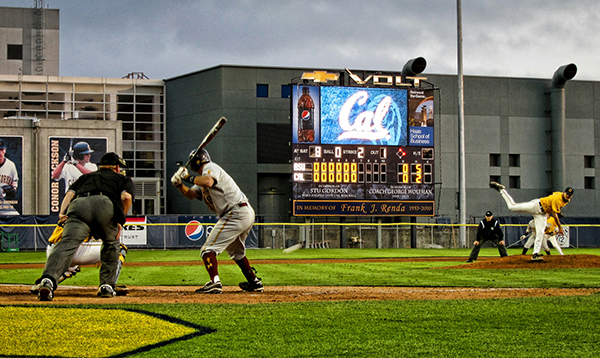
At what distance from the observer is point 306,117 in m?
31.5

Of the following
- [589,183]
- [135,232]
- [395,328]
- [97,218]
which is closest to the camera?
→ [395,328]

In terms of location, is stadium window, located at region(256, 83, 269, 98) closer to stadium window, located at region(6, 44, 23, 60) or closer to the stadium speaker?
the stadium speaker

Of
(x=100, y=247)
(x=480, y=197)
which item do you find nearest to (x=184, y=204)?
(x=480, y=197)

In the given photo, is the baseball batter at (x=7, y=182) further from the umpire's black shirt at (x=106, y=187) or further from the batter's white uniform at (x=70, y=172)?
the umpire's black shirt at (x=106, y=187)

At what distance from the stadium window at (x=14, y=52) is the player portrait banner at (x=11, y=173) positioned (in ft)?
64.2

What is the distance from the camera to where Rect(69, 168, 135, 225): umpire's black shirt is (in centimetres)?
845

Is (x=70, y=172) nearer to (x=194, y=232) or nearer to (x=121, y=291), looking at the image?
(x=194, y=232)

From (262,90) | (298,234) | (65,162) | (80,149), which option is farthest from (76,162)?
(298,234)

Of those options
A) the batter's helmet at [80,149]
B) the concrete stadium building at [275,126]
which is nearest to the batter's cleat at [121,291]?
the batter's helmet at [80,149]

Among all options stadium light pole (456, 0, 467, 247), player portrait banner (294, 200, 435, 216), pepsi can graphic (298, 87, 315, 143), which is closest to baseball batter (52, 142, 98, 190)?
pepsi can graphic (298, 87, 315, 143)

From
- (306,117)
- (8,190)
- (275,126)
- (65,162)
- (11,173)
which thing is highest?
(275,126)

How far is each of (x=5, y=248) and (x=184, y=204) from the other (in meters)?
14.1

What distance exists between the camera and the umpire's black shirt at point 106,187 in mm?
8445

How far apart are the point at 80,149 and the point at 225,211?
32.1m
